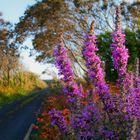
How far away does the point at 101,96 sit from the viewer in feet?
24.3

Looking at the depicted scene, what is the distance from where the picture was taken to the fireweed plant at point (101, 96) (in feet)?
23.0

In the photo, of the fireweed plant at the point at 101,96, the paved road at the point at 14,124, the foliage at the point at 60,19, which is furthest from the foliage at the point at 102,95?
the foliage at the point at 60,19

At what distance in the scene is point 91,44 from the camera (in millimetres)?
7160

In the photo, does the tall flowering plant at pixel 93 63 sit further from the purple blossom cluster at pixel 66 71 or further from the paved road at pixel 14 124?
the paved road at pixel 14 124

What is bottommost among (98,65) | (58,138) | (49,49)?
(58,138)

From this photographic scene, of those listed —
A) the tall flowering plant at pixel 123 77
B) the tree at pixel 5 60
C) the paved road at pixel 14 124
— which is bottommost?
the paved road at pixel 14 124

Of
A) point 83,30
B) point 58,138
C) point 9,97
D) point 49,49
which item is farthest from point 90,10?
point 58,138

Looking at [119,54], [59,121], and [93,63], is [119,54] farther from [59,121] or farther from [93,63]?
[59,121]

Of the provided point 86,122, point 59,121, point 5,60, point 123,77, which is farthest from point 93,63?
point 5,60

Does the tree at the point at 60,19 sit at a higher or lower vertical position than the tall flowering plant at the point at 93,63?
higher

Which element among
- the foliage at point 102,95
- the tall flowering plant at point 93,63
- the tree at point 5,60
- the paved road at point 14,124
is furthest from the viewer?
the tree at point 5,60

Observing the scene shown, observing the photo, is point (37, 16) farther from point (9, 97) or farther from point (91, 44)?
point (91, 44)

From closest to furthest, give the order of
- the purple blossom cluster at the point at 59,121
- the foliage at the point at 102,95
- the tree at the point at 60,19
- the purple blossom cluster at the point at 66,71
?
the foliage at the point at 102,95
the purple blossom cluster at the point at 66,71
the purple blossom cluster at the point at 59,121
the tree at the point at 60,19

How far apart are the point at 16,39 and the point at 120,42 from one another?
3698 centimetres
